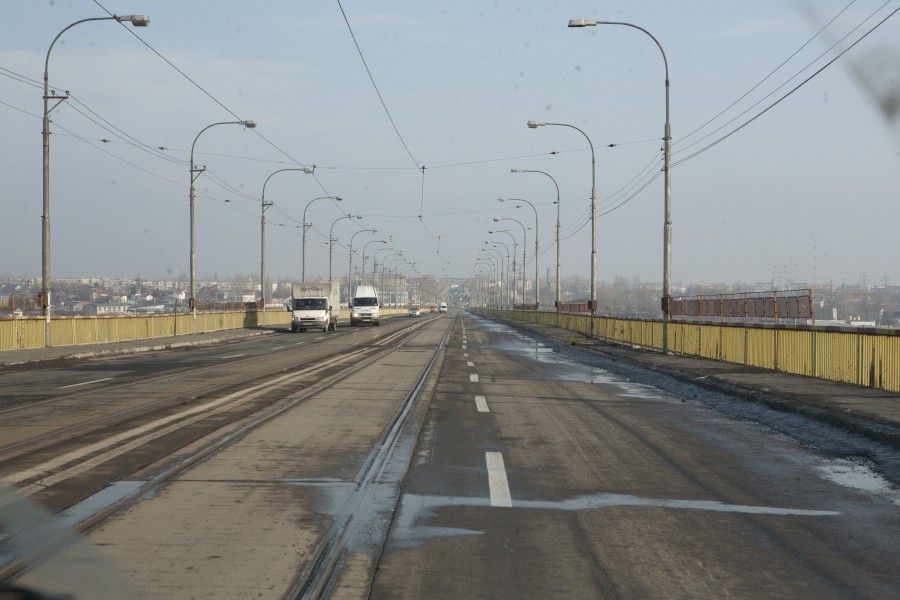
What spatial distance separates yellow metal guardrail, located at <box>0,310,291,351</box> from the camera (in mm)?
29078

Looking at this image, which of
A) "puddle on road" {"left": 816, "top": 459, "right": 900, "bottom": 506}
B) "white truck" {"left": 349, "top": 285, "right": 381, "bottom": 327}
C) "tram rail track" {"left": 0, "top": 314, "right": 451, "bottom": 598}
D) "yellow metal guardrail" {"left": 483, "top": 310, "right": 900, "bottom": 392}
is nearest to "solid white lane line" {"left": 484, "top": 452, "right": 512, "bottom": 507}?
"tram rail track" {"left": 0, "top": 314, "right": 451, "bottom": 598}

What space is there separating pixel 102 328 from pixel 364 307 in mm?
36058

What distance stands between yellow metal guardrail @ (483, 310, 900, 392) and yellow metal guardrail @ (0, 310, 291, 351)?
69.6ft

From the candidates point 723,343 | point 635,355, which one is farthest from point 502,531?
point 635,355

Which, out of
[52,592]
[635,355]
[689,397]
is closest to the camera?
[52,592]

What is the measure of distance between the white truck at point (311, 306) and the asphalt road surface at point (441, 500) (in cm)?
3779

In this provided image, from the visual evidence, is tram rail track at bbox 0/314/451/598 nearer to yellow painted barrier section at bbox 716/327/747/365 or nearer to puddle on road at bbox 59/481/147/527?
puddle on road at bbox 59/481/147/527

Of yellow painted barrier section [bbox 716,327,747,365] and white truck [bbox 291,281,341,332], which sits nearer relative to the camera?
yellow painted barrier section [bbox 716,327,747,365]

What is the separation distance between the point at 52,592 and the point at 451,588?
2210 mm

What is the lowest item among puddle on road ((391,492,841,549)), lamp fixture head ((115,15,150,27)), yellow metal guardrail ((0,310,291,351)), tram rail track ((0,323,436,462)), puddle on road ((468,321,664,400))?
puddle on road ((468,321,664,400))

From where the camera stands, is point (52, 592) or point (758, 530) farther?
point (758, 530)

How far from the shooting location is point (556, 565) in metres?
5.50

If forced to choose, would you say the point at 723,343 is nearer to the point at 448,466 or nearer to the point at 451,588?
the point at 448,466

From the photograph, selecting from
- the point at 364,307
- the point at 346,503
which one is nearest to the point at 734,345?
the point at 346,503
